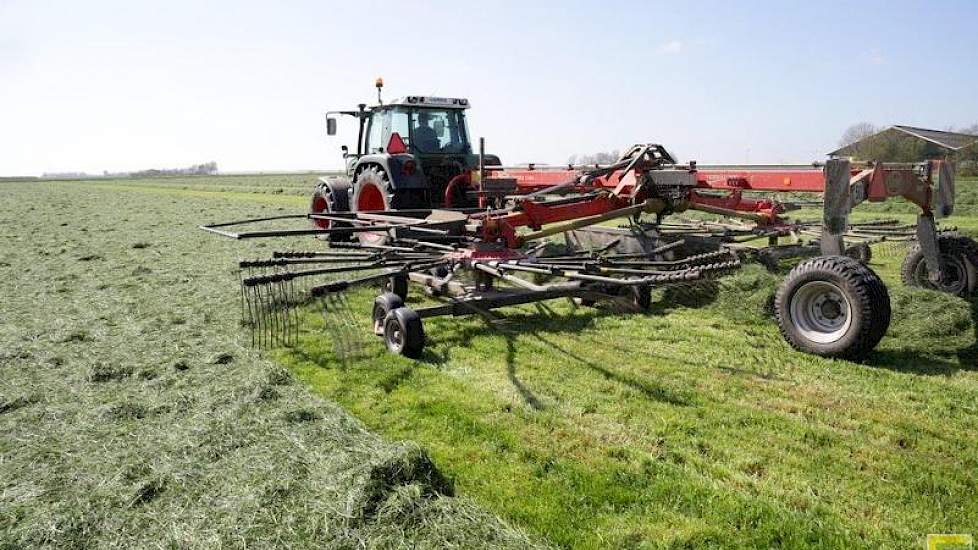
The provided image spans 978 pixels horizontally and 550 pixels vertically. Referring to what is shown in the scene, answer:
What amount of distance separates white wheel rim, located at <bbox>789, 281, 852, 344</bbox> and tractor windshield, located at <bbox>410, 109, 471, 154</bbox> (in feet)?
20.3

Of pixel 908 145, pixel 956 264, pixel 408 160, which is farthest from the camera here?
pixel 908 145

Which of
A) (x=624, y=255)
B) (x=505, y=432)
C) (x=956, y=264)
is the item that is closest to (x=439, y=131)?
(x=624, y=255)

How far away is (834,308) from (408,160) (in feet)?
19.1

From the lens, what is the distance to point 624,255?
21.2 ft

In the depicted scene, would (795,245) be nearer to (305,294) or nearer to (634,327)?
(634,327)

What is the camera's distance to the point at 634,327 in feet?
19.8

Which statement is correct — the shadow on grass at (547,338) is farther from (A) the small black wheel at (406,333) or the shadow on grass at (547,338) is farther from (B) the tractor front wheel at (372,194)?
(B) the tractor front wheel at (372,194)

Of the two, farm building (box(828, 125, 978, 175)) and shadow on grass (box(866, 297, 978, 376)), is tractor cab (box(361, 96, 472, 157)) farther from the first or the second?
shadow on grass (box(866, 297, 978, 376))

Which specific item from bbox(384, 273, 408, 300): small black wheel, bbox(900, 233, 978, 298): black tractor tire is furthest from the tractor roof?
bbox(900, 233, 978, 298): black tractor tire

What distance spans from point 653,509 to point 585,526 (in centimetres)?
35

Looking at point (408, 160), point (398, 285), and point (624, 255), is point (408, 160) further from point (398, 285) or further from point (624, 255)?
point (624, 255)

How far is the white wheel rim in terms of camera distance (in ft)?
15.7

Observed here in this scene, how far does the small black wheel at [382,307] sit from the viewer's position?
559cm

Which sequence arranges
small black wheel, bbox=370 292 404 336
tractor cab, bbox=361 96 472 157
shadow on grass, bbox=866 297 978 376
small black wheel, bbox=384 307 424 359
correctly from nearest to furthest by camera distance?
shadow on grass, bbox=866 297 978 376, small black wheel, bbox=384 307 424 359, small black wheel, bbox=370 292 404 336, tractor cab, bbox=361 96 472 157
